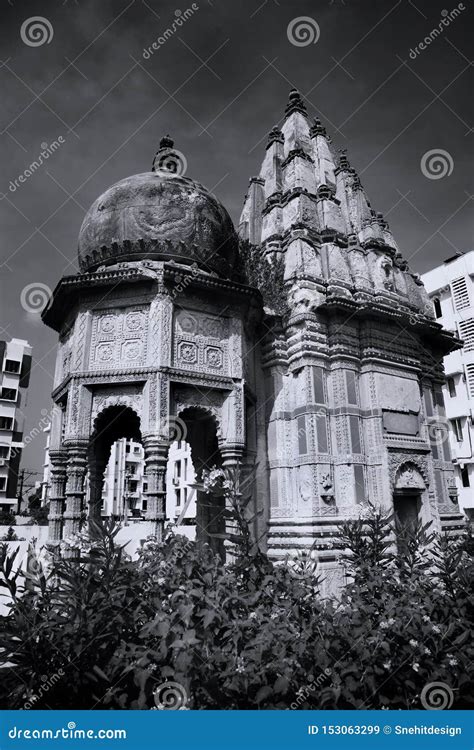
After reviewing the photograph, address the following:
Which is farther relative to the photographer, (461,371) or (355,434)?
(461,371)

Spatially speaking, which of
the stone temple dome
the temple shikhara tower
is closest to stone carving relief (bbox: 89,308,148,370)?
the temple shikhara tower

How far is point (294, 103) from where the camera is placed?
51.0ft

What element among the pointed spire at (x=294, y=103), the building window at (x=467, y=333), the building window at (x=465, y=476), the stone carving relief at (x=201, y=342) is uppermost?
the pointed spire at (x=294, y=103)

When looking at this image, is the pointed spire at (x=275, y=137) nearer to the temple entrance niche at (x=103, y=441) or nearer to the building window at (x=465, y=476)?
the temple entrance niche at (x=103, y=441)

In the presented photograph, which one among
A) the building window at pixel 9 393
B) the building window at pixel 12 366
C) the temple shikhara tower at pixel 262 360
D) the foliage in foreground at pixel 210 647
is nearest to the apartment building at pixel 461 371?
the temple shikhara tower at pixel 262 360

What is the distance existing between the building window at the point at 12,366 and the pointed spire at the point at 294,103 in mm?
43158

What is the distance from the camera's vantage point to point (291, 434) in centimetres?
1163

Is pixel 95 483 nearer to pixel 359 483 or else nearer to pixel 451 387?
pixel 359 483

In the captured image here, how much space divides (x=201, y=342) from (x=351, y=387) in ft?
13.8

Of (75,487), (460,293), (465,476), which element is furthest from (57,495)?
(460,293)

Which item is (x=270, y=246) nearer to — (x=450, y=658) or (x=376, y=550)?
(x=376, y=550)

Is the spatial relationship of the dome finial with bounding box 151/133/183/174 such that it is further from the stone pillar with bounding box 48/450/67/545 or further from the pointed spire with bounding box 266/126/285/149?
the stone pillar with bounding box 48/450/67/545

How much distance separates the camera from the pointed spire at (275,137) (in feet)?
50.7
